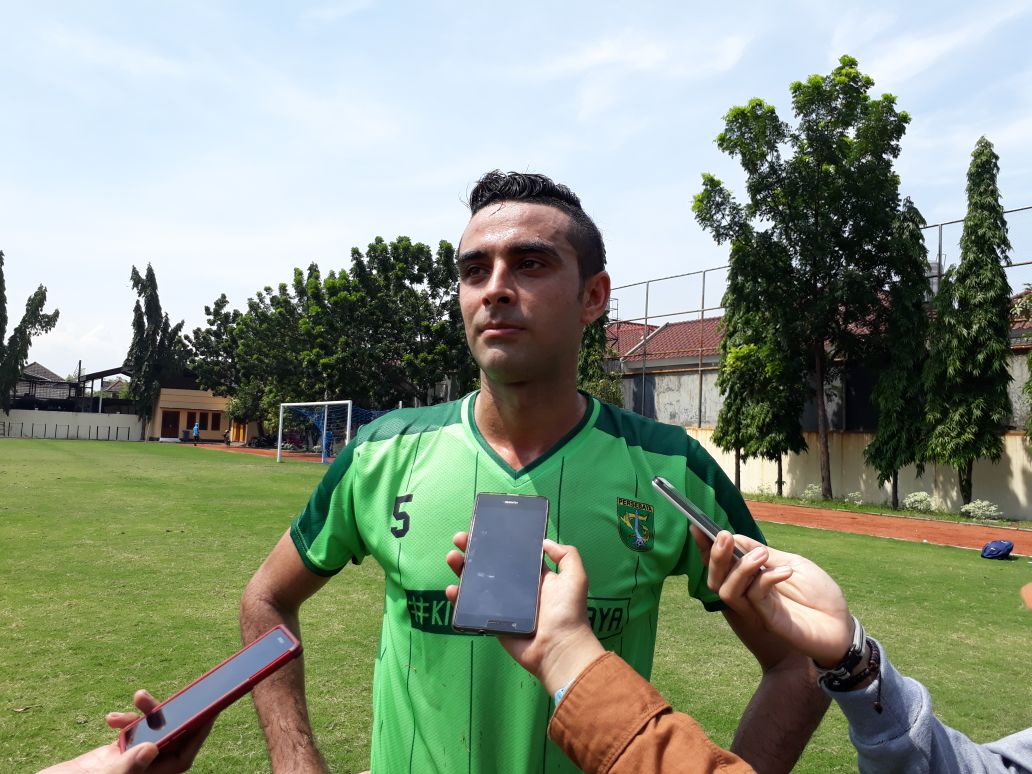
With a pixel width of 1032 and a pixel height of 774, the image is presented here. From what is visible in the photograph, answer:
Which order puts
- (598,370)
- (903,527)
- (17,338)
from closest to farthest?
(903,527) < (598,370) < (17,338)

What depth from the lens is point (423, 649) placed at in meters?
1.97

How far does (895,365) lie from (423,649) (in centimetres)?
2220

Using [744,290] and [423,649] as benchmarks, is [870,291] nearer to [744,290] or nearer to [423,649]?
[744,290]

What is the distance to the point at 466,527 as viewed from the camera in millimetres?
2055

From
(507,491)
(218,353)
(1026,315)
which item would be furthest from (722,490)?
(218,353)

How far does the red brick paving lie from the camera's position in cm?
1466

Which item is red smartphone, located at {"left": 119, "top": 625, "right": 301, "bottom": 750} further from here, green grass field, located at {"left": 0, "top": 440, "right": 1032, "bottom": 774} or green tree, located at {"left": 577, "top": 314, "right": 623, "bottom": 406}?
green tree, located at {"left": 577, "top": 314, "right": 623, "bottom": 406}

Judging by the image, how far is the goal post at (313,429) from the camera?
37.1 m

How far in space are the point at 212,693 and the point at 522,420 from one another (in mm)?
1051

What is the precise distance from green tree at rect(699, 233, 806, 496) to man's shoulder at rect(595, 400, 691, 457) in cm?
2160

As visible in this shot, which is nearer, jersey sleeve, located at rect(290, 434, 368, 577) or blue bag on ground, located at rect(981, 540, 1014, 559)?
jersey sleeve, located at rect(290, 434, 368, 577)

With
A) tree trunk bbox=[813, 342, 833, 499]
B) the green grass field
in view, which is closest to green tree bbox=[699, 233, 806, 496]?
tree trunk bbox=[813, 342, 833, 499]

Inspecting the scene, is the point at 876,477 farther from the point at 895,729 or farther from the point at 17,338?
the point at 17,338

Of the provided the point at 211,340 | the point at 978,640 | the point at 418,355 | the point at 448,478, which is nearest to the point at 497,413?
the point at 448,478
